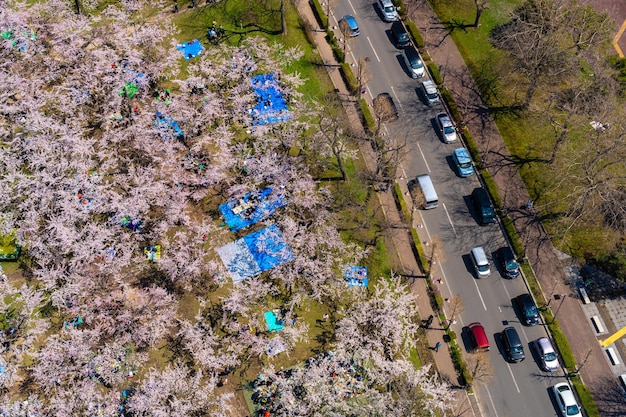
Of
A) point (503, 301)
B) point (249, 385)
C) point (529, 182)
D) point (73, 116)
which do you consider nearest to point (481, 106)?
point (529, 182)

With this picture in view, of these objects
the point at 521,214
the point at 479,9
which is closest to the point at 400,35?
the point at 479,9

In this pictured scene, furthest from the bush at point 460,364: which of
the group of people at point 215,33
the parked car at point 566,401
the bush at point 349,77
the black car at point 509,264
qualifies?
the group of people at point 215,33

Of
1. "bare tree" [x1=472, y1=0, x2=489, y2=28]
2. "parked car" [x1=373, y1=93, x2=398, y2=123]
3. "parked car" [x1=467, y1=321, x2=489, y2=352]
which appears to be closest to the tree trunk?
"parked car" [x1=373, y1=93, x2=398, y2=123]

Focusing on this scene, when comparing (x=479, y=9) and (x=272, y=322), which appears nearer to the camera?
(x=272, y=322)

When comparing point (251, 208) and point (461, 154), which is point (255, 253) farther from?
point (461, 154)

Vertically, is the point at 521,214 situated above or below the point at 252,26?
below

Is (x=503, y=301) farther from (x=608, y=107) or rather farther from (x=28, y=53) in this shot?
(x=28, y=53)

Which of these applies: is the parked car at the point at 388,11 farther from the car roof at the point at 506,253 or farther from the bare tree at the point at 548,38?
the car roof at the point at 506,253
